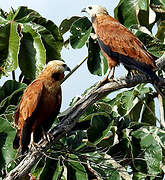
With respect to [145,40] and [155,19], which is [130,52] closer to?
[145,40]

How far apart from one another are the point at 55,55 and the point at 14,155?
134 cm

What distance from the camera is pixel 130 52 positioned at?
206 inches

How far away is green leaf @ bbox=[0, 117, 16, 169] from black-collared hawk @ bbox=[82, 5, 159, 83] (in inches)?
36.3

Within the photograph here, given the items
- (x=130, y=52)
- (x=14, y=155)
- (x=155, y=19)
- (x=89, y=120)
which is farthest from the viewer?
(x=155, y=19)

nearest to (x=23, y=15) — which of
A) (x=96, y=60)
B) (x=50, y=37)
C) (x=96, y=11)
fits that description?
(x=50, y=37)

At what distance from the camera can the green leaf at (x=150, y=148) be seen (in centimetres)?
530

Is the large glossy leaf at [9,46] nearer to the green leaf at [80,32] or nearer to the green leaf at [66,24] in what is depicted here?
the green leaf at [80,32]

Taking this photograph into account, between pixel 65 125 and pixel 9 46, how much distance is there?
126 cm

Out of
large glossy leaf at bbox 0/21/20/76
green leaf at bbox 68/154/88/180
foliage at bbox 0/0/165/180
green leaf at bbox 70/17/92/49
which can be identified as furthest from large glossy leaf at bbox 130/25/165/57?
green leaf at bbox 68/154/88/180

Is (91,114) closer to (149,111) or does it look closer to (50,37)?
(50,37)

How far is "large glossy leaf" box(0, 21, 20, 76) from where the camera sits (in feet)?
18.1

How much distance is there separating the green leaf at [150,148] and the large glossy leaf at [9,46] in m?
1.24

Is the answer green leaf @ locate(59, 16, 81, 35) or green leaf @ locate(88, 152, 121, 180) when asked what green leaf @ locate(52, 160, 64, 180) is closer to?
green leaf @ locate(88, 152, 121, 180)

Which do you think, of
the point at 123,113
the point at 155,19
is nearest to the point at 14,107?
the point at 123,113
